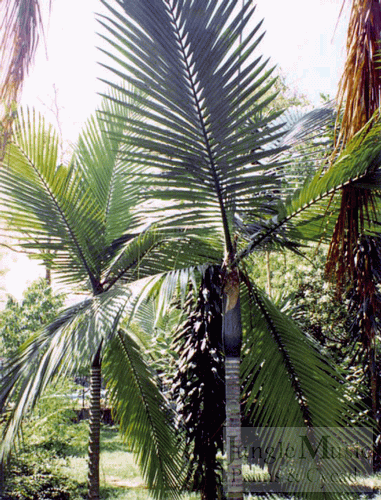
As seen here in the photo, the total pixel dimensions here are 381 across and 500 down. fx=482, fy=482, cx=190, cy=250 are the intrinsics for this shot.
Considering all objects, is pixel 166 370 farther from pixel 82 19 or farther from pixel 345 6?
pixel 345 6

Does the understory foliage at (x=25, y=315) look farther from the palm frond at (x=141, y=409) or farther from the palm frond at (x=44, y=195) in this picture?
the palm frond at (x=44, y=195)

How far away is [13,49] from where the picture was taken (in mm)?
1964

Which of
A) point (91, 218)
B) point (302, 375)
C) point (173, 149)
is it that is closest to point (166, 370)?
point (91, 218)

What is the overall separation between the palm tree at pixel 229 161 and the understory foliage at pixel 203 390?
6.98 feet

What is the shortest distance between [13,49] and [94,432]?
11.1ft

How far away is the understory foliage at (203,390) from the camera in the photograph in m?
5.29

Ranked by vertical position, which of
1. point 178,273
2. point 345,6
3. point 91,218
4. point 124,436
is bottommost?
point 124,436

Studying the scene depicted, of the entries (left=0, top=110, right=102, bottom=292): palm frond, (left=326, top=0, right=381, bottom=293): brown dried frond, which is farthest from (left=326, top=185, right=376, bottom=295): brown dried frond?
(left=0, top=110, right=102, bottom=292): palm frond

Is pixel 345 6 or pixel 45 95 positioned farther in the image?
pixel 45 95

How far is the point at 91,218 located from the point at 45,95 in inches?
372

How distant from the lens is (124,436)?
468 cm

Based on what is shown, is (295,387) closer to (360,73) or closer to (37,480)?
(360,73)

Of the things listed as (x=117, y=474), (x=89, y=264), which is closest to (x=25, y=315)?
(x=117, y=474)

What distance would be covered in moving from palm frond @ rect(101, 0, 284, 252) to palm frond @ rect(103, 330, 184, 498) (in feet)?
8.18
